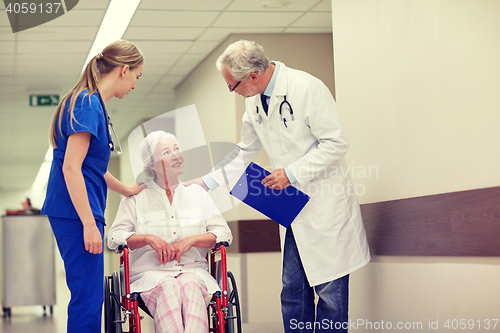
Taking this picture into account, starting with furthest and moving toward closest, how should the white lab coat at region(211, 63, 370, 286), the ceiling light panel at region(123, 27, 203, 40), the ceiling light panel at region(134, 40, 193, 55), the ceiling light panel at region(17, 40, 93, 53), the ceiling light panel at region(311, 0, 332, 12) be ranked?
the ceiling light panel at region(134, 40, 193, 55)
the ceiling light panel at region(17, 40, 93, 53)
the ceiling light panel at region(123, 27, 203, 40)
the ceiling light panel at region(311, 0, 332, 12)
the white lab coat at region(211, 63, 370, 286)

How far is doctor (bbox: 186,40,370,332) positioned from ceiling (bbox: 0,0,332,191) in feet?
7.05

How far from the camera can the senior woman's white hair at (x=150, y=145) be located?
235 centimetres

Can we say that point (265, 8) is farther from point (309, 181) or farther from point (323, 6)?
point (309, 181)

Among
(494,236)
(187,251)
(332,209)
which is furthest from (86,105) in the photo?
(494,236)

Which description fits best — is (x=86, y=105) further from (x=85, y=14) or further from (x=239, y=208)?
(x=239, y=208)

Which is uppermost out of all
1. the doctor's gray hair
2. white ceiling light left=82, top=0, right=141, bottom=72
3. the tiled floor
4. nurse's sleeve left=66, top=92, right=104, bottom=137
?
white ceiling light left=82, top=0, right=141, bottom=72

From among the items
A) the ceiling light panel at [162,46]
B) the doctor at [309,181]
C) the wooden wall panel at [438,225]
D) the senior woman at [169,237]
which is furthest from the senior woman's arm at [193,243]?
the ceiling light panel at [162,46]

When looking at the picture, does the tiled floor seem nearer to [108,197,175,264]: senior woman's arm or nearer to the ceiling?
[108,197,175,264]: senior woman's arm

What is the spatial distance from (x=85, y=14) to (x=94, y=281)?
310 centimetres

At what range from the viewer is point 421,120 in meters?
2.53

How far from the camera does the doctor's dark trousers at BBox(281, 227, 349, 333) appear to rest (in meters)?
2.41

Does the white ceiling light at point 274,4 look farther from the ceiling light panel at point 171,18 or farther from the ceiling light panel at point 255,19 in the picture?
the ceiling light panel at point 171,18

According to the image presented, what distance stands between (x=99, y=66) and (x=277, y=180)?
33.6 inches

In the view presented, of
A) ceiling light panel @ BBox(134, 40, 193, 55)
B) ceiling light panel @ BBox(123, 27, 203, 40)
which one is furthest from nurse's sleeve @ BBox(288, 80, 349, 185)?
ceiling light panel @ BBox(134, 40, 193, 55)
